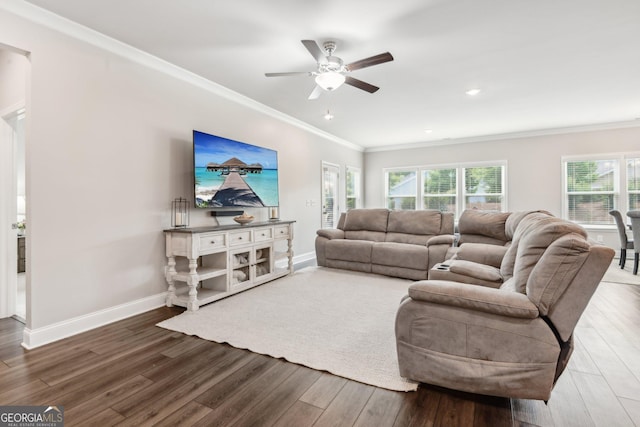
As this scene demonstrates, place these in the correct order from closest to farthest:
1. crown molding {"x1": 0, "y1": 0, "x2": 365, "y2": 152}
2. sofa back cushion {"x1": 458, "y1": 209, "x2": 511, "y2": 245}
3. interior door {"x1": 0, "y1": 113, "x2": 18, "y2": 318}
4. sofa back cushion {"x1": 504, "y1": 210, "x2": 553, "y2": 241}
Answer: crown molding {"x1": 0, "y1": 0, "x2": 365, "y2": 152}
interior door {"x1": 0, "y1": 113, "x2": 18, "y2": 318}
sofa back cushion {"x1": 504, "y1": 210, "x2": 553, "y2": 241}
sofa back cushion {"x1": 458, "y1": 209, "x2": 511, "y2": 245}

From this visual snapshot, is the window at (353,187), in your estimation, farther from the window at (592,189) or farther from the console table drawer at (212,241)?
the console table drawer at (212,241)

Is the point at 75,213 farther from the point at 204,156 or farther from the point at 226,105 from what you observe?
the point at 226,105

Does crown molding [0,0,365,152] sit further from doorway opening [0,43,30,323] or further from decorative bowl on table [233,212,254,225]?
decorative bowl on table [233,212,254,225]

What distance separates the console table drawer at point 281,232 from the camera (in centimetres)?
433

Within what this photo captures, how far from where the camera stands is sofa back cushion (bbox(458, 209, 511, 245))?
153 inches

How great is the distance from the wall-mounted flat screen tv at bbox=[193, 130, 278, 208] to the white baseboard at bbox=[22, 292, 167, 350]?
3.80 feet

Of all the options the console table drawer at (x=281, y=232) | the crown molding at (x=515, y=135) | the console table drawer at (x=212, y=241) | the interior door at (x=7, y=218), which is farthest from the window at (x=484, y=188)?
the interior door at (x=7, y=218)

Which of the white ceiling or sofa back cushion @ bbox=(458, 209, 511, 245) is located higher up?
the white ceiling

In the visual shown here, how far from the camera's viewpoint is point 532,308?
148 cm

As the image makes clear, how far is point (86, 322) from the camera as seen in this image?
8.65 ft

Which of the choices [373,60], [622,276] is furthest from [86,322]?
[622,276]

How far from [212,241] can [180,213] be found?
494mm

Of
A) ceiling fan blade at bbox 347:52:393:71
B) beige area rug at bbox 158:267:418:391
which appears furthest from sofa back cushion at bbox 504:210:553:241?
ceiling fan blade at bbox 347:52:393:71

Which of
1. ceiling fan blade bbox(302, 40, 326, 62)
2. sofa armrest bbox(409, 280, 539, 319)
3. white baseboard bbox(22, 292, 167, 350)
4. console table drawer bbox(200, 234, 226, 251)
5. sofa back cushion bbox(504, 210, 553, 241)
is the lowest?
white baseboard bbox(22, 292, 167, 350)
